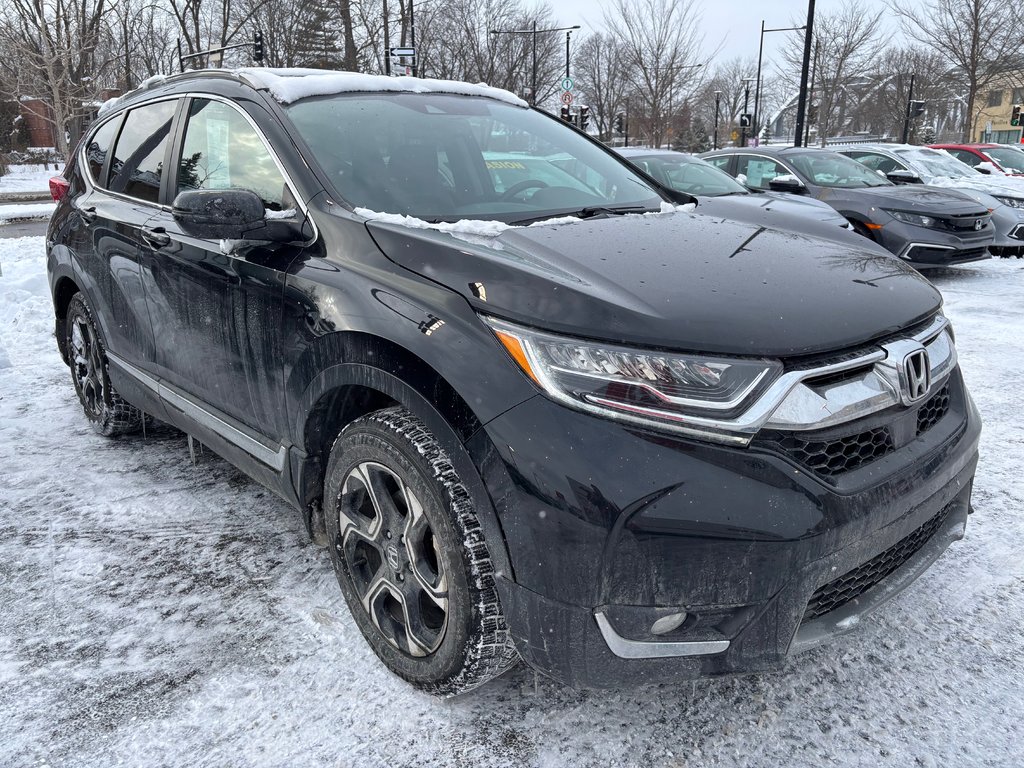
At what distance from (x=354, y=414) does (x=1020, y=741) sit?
2000 millimetres

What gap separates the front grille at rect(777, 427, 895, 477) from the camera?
5.81 feet

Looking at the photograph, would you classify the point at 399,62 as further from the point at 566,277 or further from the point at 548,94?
the point at 566,277

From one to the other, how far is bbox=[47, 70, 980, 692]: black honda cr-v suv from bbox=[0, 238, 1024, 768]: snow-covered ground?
0.67ft

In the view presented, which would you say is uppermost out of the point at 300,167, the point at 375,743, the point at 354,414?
the point at 300,167

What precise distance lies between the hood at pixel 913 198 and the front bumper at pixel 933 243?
0.21 meters

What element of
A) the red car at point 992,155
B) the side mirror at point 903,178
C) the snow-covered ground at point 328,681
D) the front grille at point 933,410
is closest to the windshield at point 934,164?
the side mirror at point 903,178

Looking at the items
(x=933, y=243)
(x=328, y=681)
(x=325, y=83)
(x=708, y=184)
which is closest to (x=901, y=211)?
(x=933, y=243)

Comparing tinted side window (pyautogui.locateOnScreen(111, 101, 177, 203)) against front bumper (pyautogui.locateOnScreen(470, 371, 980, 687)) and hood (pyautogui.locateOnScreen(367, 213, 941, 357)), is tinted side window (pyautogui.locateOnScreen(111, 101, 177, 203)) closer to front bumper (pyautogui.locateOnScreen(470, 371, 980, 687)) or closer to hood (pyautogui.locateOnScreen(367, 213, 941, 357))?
hood (pyautogui.locateOnScreen(367, 213, 941, 357))

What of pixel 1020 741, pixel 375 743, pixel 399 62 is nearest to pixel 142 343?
pixel 375 743

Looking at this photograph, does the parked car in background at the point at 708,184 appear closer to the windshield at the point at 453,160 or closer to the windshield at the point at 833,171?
the windshield at the point at 833,171

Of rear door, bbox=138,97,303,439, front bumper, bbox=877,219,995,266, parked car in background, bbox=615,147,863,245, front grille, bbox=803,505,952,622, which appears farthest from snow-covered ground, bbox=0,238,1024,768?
front bumper, bbox=877,219,995,266

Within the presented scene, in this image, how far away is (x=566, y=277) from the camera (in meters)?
1.96

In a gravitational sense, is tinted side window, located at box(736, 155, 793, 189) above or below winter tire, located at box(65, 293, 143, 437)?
above

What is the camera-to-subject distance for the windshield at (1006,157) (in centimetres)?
1500
